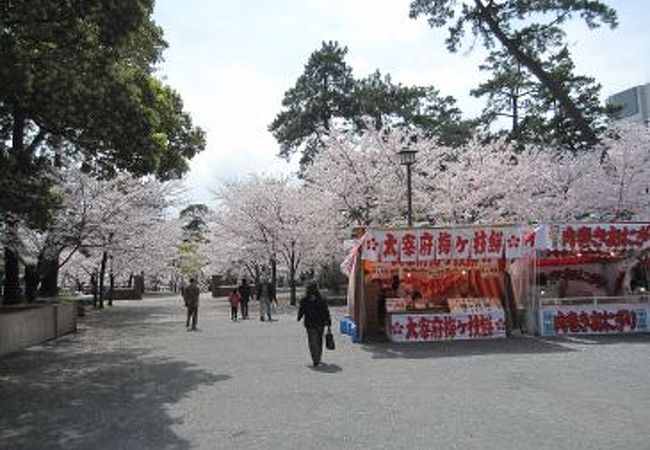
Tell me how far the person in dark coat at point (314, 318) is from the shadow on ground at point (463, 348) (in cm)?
153

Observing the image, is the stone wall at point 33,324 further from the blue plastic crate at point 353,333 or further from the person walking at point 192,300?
the blue plastic crate at point 353,333

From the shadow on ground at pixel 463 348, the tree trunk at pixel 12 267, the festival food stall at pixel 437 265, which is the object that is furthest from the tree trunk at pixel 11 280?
the shadow on ground at pixel 463 348

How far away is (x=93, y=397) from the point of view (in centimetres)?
1033

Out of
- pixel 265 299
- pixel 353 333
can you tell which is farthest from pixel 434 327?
pixel 265 299

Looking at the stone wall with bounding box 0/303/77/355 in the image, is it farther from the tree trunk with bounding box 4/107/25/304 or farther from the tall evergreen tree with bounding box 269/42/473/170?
the tall evergreen tree with bounding box 269/42/473/170

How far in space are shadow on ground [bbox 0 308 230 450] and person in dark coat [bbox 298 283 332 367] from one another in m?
1.85

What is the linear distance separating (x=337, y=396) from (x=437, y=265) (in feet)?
31.2

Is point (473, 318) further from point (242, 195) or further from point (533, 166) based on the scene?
point (242, 195)

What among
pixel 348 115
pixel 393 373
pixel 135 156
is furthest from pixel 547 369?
pixel 348 115

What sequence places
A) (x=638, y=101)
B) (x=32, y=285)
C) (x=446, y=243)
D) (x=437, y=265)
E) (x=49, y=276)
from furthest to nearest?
(x=638, y=101), (x=49, y=276), (x=32, y=285), (x=437, y=265), (x=446, y=243)

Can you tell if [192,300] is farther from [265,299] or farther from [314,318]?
[314,318]

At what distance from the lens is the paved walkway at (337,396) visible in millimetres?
7340

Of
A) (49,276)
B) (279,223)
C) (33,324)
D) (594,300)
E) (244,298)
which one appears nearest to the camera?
(594,300)

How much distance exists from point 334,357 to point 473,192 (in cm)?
2048
